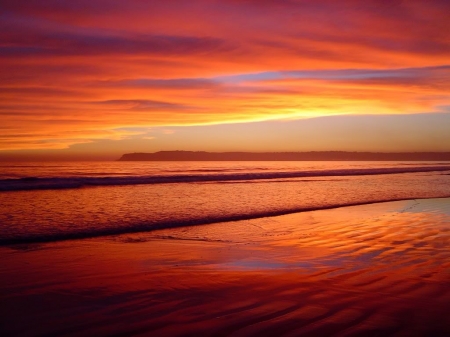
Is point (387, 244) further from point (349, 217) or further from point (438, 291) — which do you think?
point (349, 217)

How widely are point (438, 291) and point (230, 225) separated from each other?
22.5ft

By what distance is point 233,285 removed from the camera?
18.8 feet

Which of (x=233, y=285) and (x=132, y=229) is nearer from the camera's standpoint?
(x=233, y=285)

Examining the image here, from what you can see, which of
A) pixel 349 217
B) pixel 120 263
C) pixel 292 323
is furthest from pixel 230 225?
pixel 292 323

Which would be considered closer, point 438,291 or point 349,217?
point 438,291

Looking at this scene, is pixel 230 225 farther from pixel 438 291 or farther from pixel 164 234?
pixel 438 291

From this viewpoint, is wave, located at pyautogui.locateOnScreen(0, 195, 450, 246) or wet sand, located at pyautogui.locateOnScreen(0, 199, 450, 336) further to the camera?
wave, located at pyautogui.locateOnScreen(0, 195, 450, 246)

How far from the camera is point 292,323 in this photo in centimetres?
426

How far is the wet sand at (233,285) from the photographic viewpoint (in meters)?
4.26

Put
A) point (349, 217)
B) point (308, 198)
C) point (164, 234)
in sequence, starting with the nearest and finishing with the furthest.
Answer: point (164, 234) < point (349, 217) < point (308, 198)

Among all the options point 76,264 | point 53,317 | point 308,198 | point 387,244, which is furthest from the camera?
point 308,198

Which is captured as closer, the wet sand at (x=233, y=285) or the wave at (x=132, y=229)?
the wet sand at (x=233, y=285)

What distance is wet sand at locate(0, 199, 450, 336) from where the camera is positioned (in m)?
4.26

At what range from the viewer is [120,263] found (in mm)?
7117
